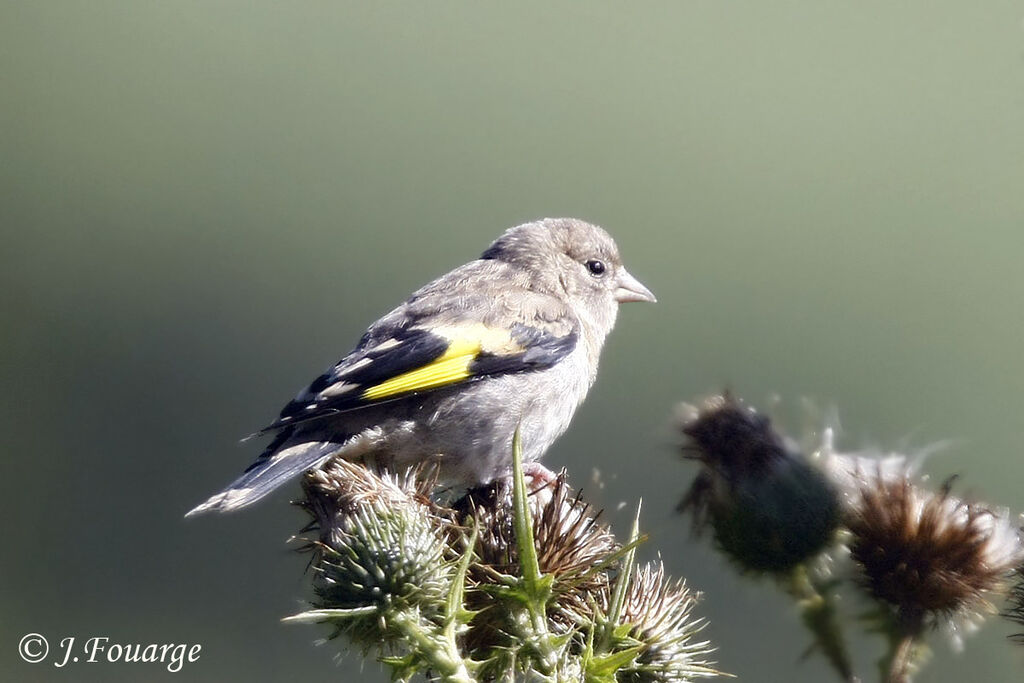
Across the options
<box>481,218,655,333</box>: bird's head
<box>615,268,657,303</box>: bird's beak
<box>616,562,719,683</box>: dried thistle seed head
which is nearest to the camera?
<box>616,562,719,683</box>: dried thistle seed head

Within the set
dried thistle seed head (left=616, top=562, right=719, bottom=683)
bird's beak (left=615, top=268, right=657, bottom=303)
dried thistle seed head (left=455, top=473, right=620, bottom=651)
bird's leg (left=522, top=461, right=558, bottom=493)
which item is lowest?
dried thistle seed head (left=616, top=562, right=719, bottom=683)

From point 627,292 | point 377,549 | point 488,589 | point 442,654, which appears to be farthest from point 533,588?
point 627,292

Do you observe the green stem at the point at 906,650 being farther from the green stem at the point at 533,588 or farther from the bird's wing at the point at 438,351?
the bird's wing at the point at 438,351

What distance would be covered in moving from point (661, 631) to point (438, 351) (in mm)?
1291

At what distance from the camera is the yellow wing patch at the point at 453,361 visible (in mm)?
3887

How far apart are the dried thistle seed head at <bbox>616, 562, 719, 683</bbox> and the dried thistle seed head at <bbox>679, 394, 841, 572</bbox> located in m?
0.25

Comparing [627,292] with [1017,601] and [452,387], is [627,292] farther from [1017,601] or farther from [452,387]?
[1017,601]

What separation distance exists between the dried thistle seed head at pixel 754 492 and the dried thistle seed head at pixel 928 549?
0.12m

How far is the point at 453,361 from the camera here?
407 centimetres

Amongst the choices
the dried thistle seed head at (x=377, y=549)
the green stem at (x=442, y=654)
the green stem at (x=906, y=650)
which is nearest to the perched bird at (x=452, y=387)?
the dried thistle seed head at (x=377, y=549)

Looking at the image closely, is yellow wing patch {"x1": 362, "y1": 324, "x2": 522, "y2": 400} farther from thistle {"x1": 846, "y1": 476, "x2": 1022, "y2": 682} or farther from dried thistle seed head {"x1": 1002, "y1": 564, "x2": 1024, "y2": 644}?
dried thistle seed head {"x1": 1002, "y1": 564, "x2": 1024, "y2": 644}

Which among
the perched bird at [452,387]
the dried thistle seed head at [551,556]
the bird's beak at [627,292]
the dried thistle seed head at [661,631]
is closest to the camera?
the dried thistle seed head at [551,556]

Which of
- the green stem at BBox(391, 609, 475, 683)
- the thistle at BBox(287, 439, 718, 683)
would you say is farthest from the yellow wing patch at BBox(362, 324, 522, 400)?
the green stem at BBox(391, 609, 475, 683)

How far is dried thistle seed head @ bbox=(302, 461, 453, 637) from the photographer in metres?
2.88
